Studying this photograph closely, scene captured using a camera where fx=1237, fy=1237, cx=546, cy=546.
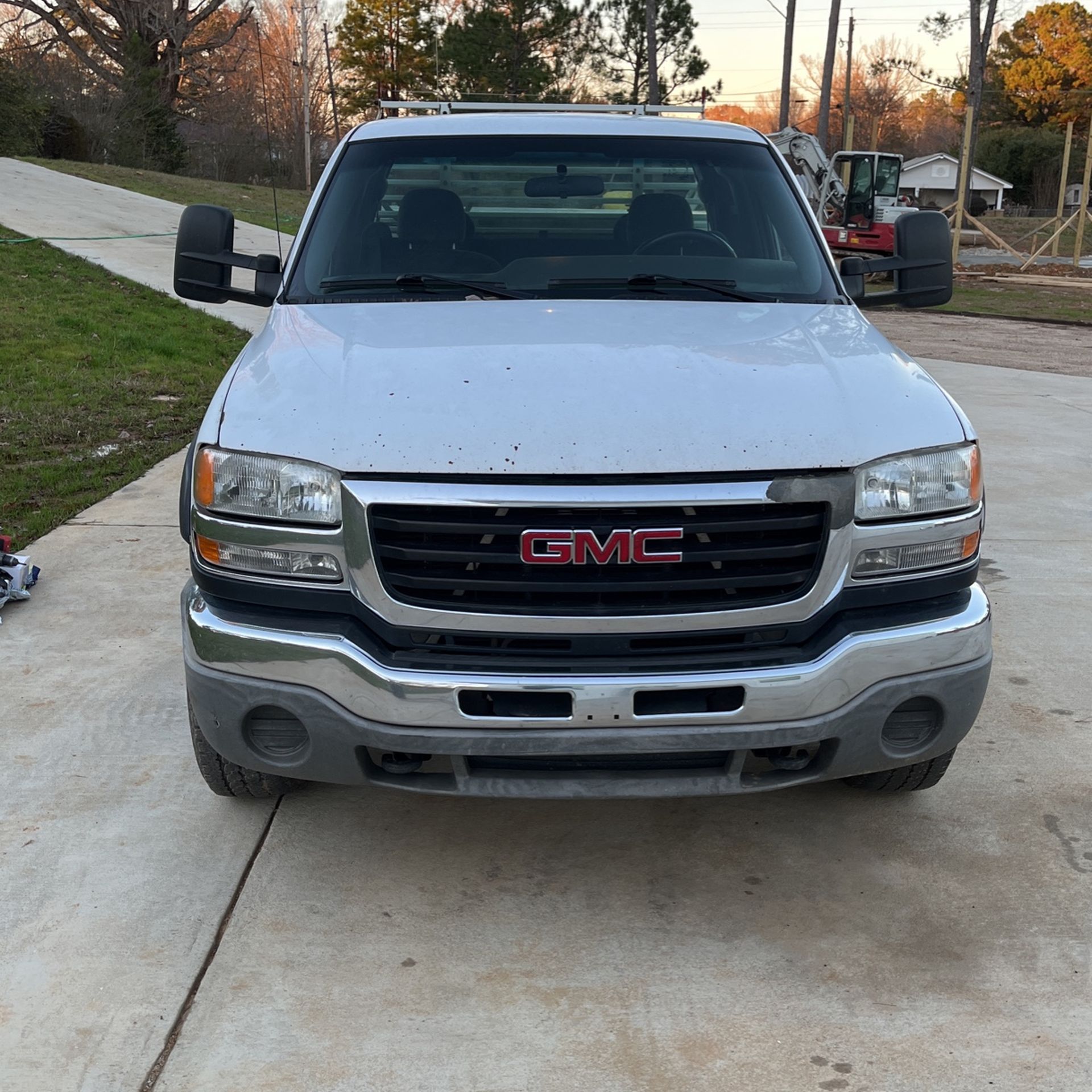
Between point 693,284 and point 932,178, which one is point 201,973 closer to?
point 693,284

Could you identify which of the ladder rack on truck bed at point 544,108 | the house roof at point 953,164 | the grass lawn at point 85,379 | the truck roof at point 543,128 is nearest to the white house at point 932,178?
the house roof at point 953,164

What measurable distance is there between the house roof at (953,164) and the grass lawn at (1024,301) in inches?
1395

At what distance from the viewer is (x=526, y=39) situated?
144ft

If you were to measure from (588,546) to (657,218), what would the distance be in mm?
1950

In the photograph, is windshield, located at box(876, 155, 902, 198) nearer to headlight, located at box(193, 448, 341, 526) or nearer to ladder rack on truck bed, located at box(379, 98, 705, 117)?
ladder rack on truck bed, located at box(379, 98, 705, 117)

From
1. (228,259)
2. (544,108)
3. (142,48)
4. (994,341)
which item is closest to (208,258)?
(228,259)

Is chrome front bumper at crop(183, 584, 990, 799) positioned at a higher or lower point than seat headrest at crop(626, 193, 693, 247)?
lower

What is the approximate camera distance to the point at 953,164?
6850 cm

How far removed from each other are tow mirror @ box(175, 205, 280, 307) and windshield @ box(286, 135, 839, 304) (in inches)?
13.3

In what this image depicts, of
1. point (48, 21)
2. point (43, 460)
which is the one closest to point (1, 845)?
point (43, 460)

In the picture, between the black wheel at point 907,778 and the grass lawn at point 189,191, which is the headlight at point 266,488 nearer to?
the black wheel at point 907,778

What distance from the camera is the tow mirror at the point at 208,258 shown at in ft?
14.2

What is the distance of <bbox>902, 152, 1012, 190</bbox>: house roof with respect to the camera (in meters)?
57.9

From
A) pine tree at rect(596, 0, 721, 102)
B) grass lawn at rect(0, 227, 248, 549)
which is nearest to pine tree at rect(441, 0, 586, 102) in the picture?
pine tree at rect(596, 0, 721, 102)
